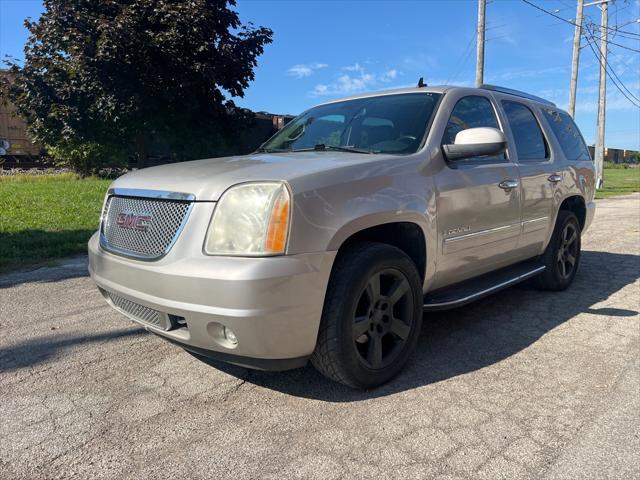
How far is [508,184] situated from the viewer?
12.8 feet

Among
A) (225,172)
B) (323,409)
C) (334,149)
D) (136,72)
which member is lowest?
(323,409)

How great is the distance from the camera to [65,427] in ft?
8.13

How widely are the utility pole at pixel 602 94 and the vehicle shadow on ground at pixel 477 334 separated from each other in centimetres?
1835

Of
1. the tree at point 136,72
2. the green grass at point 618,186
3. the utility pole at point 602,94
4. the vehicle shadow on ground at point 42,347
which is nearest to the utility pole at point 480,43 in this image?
the tree at point 136,72

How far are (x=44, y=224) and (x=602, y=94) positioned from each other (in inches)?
951

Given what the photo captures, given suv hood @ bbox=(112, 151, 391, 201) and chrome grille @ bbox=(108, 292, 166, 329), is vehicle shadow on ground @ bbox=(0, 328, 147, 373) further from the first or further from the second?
suv hood @ bbox=(112, 151, 391, 201)

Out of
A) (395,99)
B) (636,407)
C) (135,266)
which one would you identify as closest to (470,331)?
(636,407)

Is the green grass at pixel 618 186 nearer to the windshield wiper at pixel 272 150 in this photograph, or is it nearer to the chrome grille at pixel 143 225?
the windshield wiper at pixel 272 150

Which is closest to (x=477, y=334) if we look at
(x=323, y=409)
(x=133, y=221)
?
(x=323, y=409)

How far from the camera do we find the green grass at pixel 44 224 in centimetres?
627

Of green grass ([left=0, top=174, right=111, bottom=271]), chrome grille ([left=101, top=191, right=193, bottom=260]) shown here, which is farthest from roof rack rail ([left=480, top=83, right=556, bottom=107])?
green grass ([left=0, top=174, right=111, bottom=271])

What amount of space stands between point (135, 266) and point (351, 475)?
1.55m

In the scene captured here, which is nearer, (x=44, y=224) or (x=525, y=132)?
(x=525, y=132)

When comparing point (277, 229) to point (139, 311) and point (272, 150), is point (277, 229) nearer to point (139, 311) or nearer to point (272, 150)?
point (139, 311)
